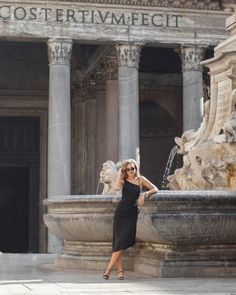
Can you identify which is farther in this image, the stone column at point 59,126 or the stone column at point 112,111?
the stone column at point 112,111

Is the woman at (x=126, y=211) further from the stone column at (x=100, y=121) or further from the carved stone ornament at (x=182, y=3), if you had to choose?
the stone column at (x=100, y=121)

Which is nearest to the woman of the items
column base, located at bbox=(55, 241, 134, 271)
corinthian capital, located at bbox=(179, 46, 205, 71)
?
column base, located at bbox=(55, 241, 134, 271)

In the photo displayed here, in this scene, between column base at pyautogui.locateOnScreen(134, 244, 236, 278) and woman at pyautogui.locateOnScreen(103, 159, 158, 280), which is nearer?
woman at pyautogui.locateOnScreen(103, 159, 158, 280)

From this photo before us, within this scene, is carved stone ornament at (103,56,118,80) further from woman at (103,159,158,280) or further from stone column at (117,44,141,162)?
woman at (103,159,158,280)

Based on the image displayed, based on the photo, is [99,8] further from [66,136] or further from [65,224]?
[65,224]

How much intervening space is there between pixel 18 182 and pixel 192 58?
10.8 metres

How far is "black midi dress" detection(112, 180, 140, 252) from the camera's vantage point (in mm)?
7695

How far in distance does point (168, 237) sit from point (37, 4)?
16878 mm

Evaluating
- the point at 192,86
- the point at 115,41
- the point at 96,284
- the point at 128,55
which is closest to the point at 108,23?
the point at 115,41

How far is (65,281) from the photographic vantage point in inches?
297

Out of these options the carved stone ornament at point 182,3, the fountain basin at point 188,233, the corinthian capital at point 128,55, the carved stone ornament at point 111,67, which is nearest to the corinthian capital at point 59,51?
the corinthian capital at point 128,55

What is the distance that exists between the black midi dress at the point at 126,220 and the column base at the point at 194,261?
50 cm

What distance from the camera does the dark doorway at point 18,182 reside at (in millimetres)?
30391

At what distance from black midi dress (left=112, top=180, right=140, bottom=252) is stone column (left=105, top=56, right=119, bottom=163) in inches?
688
